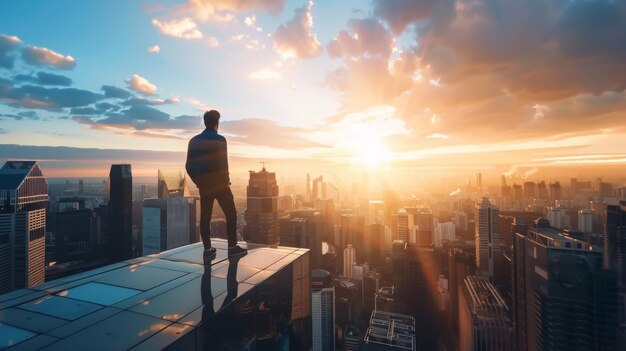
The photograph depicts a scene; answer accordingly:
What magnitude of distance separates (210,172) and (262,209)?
125 ft

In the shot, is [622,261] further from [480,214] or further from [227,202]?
[227,202]

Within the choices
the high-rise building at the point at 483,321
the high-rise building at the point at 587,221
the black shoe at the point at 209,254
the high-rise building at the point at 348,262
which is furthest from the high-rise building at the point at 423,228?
the black shoe at the point at 209,254

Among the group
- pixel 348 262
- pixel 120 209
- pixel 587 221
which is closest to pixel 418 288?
pixel 348 262

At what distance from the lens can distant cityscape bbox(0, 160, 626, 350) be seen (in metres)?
16.2

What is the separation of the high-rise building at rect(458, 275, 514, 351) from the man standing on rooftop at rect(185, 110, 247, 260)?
1125 inches

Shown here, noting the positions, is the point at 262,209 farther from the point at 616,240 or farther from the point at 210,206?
the point at 616,240

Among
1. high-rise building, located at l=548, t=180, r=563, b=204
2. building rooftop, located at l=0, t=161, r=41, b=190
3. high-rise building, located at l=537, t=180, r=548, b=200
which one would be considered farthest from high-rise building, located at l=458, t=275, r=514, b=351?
high-rise building, located at l=537, t=180, r=548, b=200

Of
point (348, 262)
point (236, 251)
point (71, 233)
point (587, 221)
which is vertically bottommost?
point (348, 262)

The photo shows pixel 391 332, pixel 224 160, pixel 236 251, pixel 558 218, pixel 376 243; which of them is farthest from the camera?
pixel 376 243

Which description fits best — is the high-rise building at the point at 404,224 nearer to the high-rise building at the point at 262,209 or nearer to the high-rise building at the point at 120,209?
the high-rise building at the point at 262,209

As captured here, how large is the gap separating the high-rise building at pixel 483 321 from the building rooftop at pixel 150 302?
90.2ft

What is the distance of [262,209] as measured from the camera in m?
43.2

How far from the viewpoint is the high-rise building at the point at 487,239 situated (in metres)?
37.8

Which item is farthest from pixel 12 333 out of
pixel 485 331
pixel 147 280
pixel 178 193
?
pixel 178 193
